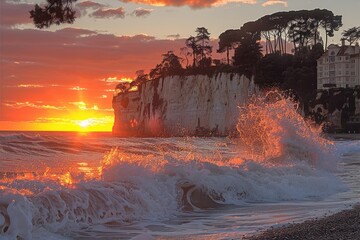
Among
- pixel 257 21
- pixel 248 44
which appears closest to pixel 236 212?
pixel 248 44

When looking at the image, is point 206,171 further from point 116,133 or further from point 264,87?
point 116,133

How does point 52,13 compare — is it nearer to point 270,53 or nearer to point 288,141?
point 288,141

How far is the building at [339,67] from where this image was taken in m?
77.0

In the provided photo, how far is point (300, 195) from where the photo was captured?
10758mm

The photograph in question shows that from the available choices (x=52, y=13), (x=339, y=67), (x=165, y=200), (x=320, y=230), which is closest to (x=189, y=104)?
(x=339, y=67)

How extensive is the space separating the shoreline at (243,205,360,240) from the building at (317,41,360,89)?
71.6 metres

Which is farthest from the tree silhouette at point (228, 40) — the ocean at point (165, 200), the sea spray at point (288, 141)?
the ocean at point (165, 200)

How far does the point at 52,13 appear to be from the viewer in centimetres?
1048

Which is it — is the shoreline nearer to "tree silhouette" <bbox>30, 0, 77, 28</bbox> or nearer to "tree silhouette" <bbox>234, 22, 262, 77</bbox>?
"tree silhouette" <bbox>30, 0, 77, 28</bbox>

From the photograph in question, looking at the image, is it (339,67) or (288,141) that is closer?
(288,141)

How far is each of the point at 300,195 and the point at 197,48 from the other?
88.4 metres

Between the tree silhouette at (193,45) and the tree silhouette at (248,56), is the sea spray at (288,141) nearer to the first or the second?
the tree silhouette at (248,56)

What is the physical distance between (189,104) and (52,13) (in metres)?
68.5

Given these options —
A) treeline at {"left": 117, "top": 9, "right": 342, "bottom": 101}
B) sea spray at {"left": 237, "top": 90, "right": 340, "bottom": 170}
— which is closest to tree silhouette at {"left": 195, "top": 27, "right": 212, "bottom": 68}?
treeline at {"left": 117, "top": 9, "right": 342, "bottom": 101}
